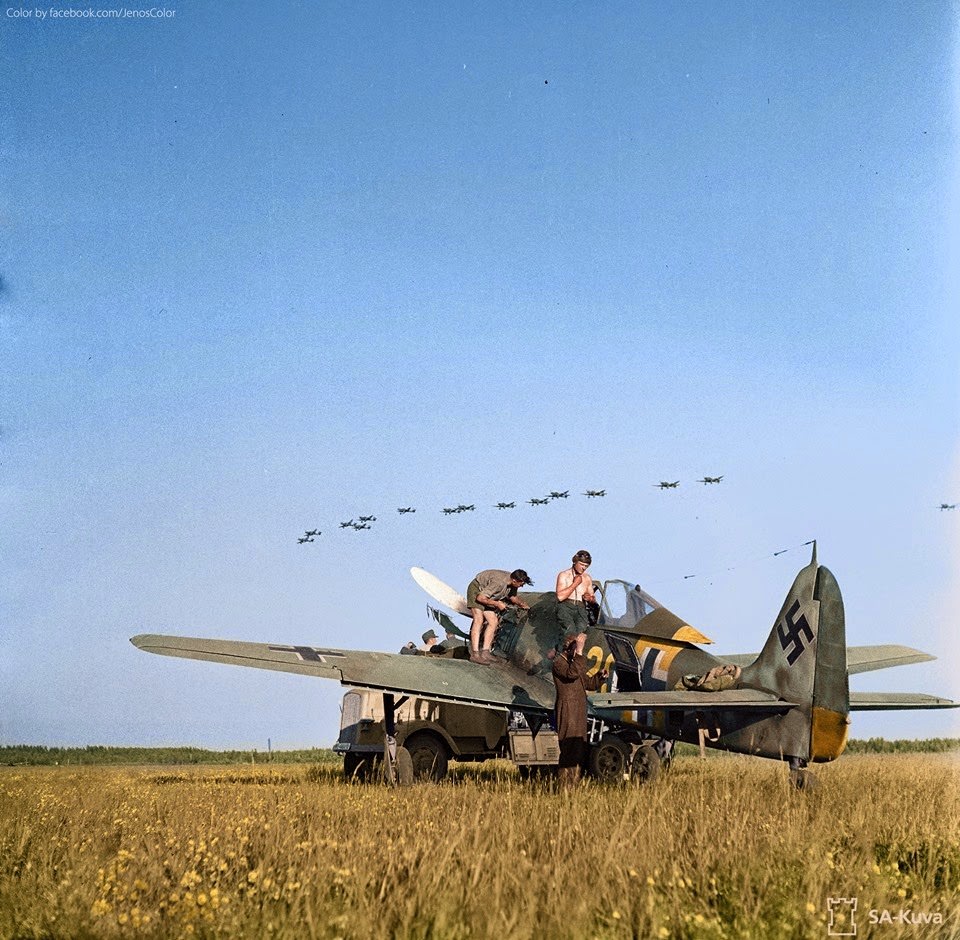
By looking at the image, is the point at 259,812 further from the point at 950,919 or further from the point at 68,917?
the point at 950,919

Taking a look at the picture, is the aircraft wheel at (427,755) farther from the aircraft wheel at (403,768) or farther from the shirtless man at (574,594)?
the shirtless man at (574,594)

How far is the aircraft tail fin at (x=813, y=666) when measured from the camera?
13133mm

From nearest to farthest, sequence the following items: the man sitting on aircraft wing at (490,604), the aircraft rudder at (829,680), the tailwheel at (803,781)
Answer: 1. the tailwheel at (803,781)
2. the aircraft rudder at (829,680)
3. the man sitting on aircraft wing at (490,604)

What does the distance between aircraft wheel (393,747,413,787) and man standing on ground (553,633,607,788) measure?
9.82ft

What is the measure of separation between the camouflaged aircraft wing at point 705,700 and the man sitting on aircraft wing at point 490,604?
3.18 meters

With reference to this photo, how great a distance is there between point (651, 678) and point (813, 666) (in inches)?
88.2

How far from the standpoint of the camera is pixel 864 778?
47.3 feet

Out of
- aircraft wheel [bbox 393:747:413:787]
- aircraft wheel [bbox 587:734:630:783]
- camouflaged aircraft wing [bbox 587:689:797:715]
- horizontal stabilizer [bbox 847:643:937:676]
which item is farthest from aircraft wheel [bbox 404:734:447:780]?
horizontal stabilizer [bbox 847:643:937:676]

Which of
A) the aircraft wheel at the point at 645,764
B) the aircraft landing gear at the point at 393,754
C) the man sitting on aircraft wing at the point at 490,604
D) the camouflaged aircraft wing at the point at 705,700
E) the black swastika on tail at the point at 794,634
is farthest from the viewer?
the man sitting on aircraft wing at the point at 490,604

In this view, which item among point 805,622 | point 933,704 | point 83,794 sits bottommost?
point 83,794

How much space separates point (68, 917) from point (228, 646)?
352 inches

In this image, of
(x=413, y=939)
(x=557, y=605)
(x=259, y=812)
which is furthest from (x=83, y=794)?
(x=413, y=939)

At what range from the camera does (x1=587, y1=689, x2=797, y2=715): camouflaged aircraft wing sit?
12586 millimetres

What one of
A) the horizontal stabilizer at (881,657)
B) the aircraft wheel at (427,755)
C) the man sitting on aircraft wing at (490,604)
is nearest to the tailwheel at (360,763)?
the aircraft wheel at (427,755)
